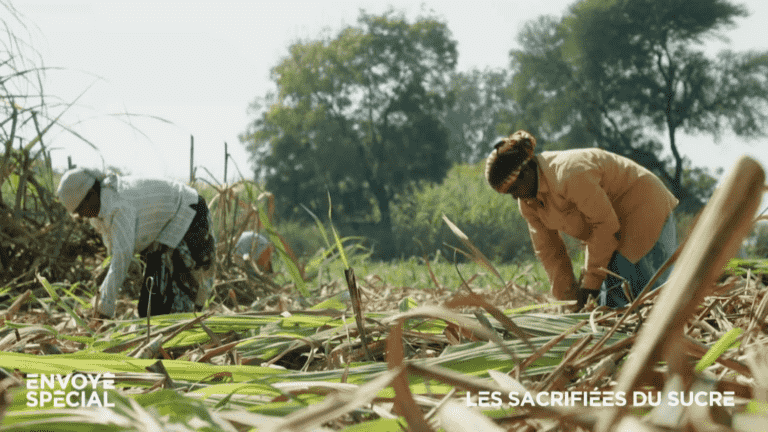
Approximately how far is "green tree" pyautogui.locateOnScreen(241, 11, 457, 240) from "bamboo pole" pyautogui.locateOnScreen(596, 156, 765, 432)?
25136 mm

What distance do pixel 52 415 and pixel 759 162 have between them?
0.57m

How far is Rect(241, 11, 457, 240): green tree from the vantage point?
26.5 m

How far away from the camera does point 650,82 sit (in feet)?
79.2

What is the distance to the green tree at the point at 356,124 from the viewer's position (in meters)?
26.5

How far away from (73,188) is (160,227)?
0.72m

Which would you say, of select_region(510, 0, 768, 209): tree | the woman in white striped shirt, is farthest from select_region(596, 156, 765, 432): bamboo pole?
select_region(510, 0, 768, 209): tree

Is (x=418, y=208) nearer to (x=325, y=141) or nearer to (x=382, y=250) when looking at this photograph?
(x=382, y=250)

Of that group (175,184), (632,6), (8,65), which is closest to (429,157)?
(632,6)

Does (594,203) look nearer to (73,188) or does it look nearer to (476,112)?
(73,188)

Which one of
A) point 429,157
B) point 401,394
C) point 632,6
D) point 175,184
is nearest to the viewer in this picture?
point 401,394

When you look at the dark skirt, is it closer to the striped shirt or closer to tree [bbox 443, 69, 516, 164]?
the striped shirt

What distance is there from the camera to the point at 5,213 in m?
2.85

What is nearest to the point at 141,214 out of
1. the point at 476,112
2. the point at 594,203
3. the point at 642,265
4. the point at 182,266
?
the point at 182,266

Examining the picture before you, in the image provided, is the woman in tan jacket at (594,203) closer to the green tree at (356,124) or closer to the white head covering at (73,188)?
the white head covering at (73,188)
